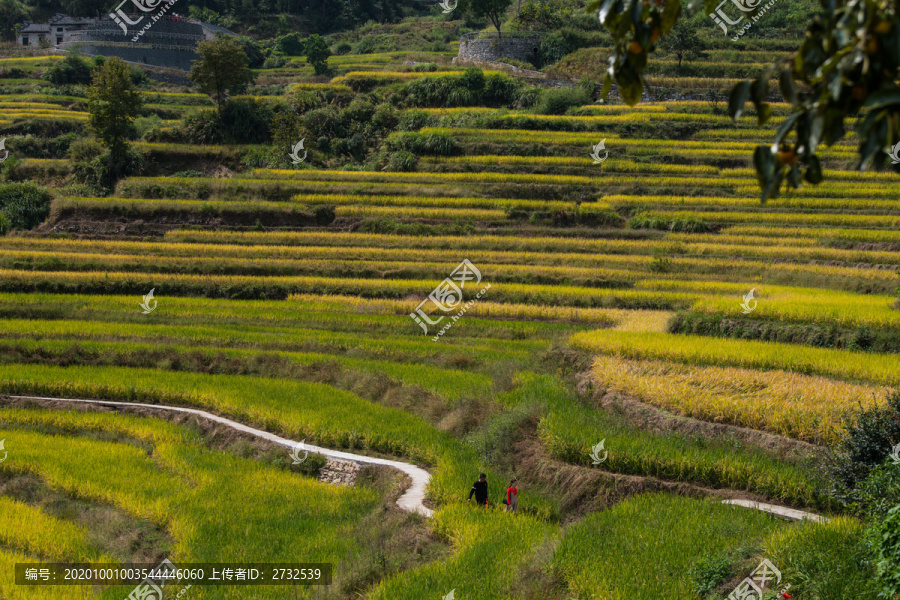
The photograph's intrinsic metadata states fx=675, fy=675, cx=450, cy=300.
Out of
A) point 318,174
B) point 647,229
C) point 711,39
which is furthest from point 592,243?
point 711,39

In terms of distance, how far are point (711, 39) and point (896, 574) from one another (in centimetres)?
5551

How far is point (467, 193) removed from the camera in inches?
1421

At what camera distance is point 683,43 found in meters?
48.5

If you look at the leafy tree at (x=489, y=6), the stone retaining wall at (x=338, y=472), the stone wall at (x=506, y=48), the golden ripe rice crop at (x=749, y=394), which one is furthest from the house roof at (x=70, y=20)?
the golden ripe rice crop at (x=749, y=394)

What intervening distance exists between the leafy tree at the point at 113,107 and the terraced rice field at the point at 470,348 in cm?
277

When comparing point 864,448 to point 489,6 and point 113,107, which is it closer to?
point 113,107

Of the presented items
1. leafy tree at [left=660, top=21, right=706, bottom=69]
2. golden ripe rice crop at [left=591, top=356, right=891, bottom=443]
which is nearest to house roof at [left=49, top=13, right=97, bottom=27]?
leafy tree at [left=660, top=21, right=706, bottom=69]

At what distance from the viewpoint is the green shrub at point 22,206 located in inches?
1330

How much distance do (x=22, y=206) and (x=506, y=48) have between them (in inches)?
1466

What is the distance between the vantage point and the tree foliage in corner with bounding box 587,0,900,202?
2699 millimetres

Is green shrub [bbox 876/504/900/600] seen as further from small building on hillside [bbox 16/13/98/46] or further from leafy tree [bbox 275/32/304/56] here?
small building on hillside [bbox 16/13/98/46]

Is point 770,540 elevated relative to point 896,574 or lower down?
lower down

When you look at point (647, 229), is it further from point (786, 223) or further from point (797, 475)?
point (797, 475)

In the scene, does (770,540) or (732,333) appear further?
(732,333)
